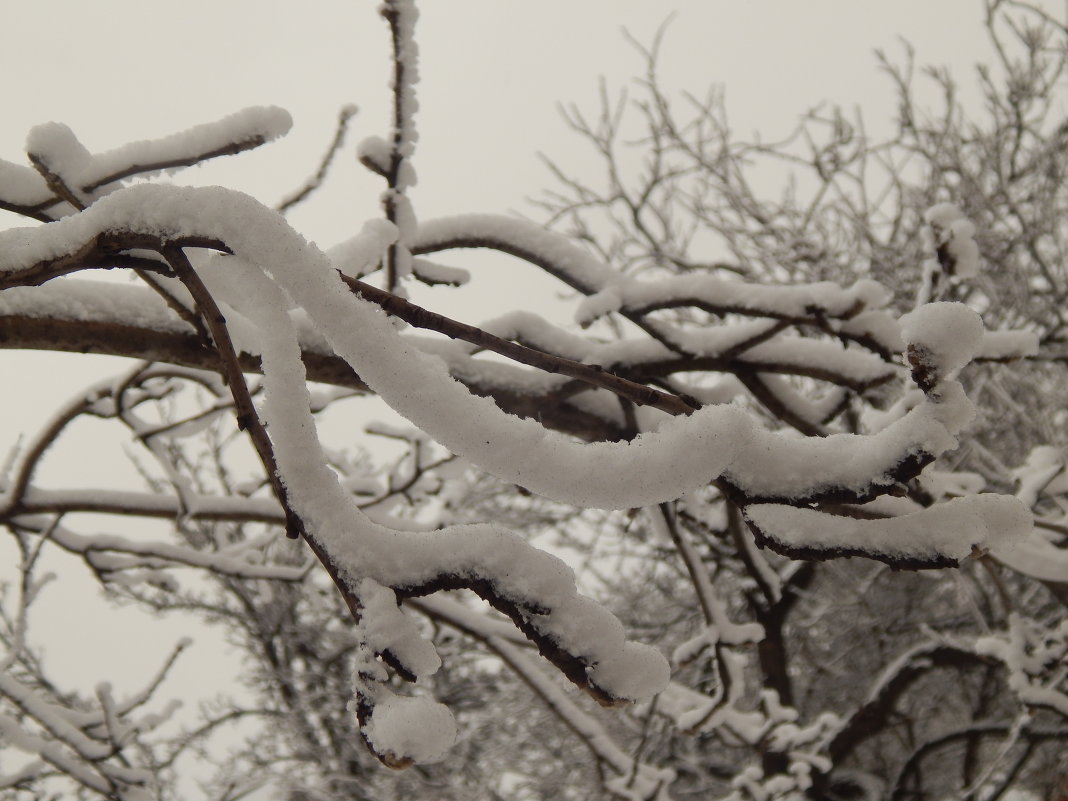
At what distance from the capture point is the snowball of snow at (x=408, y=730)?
1.71 feet

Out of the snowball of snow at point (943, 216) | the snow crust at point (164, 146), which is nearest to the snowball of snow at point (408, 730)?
the snow crust at point (164, 146)

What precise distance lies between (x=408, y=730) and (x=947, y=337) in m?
0.52

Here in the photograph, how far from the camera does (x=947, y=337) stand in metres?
0.65

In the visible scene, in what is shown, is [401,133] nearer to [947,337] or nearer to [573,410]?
[573,410]

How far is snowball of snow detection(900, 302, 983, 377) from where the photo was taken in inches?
25.4

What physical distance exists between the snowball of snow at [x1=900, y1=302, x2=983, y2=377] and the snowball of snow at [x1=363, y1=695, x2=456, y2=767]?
18.5 inches

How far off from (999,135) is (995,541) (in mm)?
6210

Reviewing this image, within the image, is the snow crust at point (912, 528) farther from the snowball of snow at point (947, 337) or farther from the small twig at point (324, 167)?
the small twig at point (324, 167)

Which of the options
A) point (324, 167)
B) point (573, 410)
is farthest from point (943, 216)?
point (324, 167)

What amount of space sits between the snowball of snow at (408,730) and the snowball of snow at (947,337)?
47 cm

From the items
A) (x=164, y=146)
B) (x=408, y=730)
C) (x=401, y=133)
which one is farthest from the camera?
(x=401, y=133)

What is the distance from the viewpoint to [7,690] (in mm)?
2576

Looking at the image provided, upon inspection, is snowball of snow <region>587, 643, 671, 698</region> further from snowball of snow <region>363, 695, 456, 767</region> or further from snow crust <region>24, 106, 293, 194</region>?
snow crust <region>24, 106, 293, 194</region>

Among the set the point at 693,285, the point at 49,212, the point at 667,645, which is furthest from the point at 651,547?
the point at 49,212
